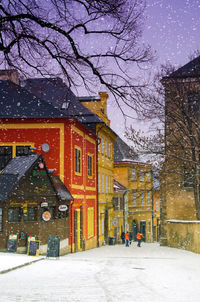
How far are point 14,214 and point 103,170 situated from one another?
18.8 m

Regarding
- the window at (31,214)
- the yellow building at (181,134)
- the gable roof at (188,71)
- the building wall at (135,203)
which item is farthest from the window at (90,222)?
the building wall at (135,203)

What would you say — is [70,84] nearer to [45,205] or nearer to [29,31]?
[29,31]

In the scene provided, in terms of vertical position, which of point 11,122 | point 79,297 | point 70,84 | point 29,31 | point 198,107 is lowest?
point 79,297

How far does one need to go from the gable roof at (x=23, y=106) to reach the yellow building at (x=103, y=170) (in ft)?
28.5

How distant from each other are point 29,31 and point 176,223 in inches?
1015

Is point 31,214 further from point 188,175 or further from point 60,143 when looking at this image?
point 188,175

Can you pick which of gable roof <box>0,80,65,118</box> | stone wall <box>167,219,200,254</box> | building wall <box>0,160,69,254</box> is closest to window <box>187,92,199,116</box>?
stone wall <box>167,219,200,254</box>

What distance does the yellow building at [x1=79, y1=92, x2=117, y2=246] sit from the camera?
1560 inches

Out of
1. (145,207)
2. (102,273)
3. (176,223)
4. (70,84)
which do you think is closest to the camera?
(70,84)

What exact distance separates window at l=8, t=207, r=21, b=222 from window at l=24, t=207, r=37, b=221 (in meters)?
0.49

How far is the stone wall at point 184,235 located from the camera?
28.8 meters

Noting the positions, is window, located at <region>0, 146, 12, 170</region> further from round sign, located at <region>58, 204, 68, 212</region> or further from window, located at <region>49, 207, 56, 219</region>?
round sign, located at <region>58, 204, 68, 212</region>

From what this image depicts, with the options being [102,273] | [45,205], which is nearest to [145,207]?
[45,205]

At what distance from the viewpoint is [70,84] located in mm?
11539
